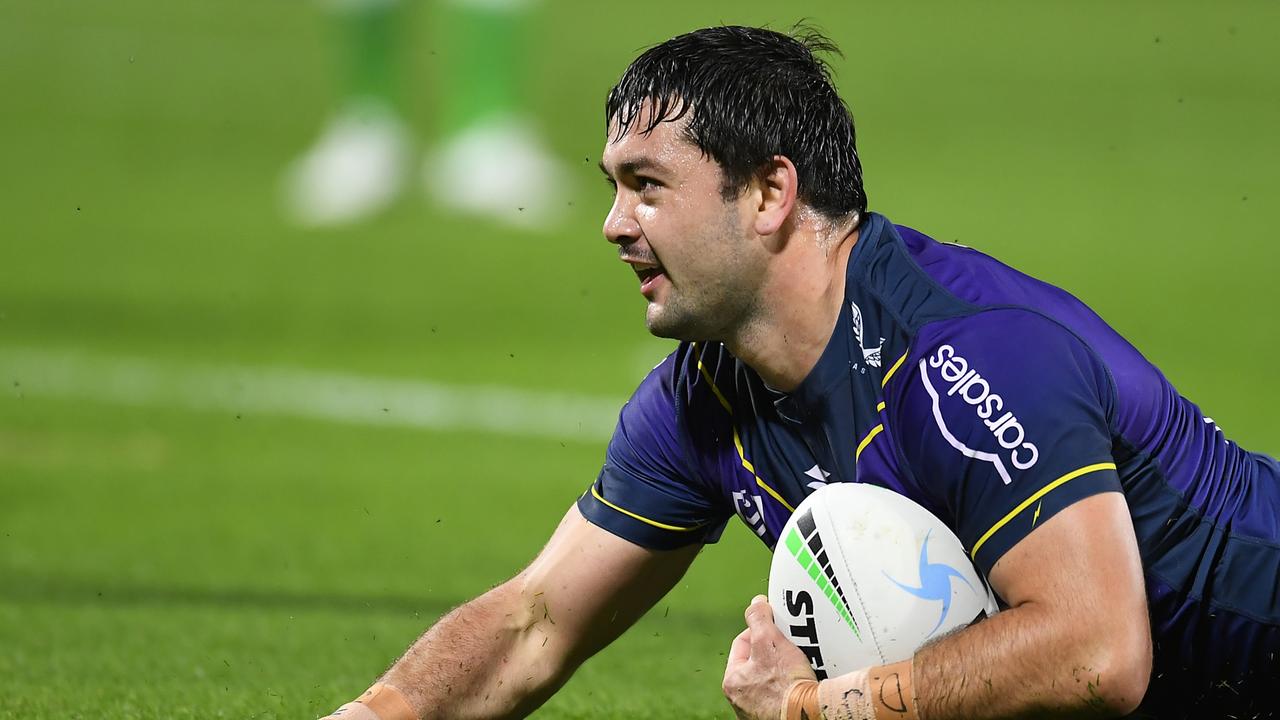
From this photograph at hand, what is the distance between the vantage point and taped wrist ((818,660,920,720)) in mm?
3928

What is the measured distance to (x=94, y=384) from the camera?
15.1 m

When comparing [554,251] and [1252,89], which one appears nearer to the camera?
[554,251]

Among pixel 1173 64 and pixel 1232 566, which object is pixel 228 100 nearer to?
pixel 1173 64

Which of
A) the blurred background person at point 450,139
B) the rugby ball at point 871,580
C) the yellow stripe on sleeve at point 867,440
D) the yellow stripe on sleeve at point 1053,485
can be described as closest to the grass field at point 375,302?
the blurred background person at point 450,139

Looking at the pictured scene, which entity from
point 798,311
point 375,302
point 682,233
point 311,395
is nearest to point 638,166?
point 682,233

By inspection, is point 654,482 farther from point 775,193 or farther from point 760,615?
point 775,193

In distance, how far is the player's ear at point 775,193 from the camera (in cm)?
421

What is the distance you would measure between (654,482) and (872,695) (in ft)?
3.12

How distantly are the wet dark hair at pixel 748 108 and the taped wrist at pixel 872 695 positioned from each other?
3.39 ft

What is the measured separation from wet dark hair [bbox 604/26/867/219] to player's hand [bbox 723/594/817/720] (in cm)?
96

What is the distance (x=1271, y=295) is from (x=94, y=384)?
37.3 ft

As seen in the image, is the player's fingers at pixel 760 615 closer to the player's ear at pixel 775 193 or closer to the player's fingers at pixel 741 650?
the player's fingers at pixel 741 650

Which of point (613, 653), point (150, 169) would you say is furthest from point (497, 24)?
point (613, 653)

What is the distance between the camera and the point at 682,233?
13.8 ft
